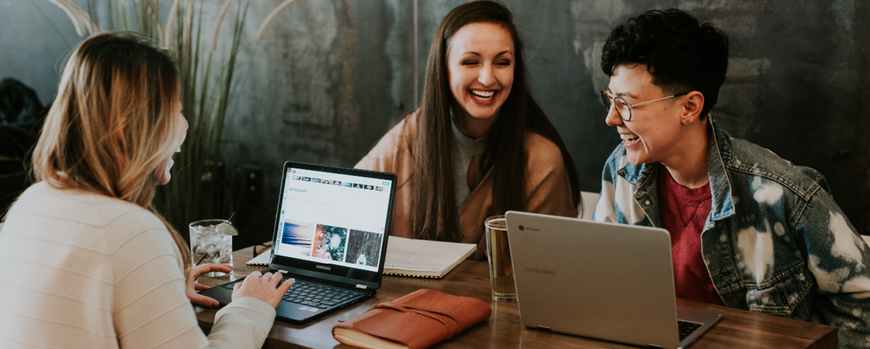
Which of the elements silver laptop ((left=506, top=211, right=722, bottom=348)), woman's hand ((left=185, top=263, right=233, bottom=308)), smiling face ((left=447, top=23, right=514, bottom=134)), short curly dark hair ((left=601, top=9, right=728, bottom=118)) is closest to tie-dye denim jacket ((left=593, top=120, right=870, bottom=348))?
short curly dark hair ((left=601, top=9, right=728, bottom=118))

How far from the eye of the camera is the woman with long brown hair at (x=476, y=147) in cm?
205

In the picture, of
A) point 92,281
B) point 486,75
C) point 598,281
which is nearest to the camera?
point 92,281

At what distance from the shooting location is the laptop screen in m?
1.47

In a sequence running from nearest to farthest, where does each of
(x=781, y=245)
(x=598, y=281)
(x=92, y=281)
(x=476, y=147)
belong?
(x=92, y=281) → (x=598, y=281) → (x=781, y=245) → (x=476, y=147)

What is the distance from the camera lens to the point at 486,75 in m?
2.04

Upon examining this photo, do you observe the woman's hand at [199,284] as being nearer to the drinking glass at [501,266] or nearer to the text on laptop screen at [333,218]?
the text on laptop screen at [333,218]

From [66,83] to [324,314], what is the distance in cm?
61

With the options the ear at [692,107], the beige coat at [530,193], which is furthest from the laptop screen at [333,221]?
the ear at [692,107]

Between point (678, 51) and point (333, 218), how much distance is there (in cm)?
88

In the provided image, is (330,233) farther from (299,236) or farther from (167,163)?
(167,163)

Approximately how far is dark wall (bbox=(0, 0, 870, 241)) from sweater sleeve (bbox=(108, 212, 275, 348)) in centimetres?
184

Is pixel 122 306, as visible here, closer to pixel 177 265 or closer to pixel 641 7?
pixel 177 265

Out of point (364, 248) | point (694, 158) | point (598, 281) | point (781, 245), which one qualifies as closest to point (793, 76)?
point (694, 158)

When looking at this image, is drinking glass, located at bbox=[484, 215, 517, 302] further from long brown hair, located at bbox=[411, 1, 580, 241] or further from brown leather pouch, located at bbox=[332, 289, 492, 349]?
long brown hair, located at bbox=[411, 1, 580, 241]
